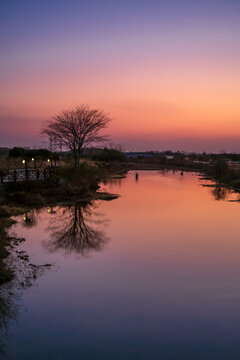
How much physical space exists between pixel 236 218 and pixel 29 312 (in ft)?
53.1

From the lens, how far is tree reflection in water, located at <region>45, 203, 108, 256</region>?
49.5 feet

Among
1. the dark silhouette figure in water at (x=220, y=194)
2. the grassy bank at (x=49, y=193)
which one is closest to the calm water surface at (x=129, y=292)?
the grassy bank at (x=49, y=193)

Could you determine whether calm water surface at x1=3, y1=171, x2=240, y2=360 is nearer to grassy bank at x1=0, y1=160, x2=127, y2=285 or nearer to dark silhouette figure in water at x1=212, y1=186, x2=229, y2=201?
grassy bank at x1=0, y1=160, x2=127, y2=285

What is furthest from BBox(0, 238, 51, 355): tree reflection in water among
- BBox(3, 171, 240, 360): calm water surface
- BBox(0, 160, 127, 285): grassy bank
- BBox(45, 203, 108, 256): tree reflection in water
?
BBox(0, 160, 127, 285): grassy bank

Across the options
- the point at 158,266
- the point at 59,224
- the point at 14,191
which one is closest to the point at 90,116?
the point at 14,191

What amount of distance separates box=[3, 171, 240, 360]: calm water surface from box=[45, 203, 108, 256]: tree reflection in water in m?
0.06

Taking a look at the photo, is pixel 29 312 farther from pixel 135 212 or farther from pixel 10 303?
pixel 135 212

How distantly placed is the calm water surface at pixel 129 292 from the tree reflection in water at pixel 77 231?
59mm

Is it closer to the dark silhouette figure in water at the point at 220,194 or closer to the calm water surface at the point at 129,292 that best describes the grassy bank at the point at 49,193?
the calm water surface at the point at 129,292

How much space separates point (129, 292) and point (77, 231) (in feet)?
28.0

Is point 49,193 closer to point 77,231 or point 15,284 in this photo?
Result: point 77,231

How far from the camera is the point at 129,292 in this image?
10.1 meters

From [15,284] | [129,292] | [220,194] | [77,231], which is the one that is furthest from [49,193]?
[129,292]

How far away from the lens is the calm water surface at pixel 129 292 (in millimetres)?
7434
